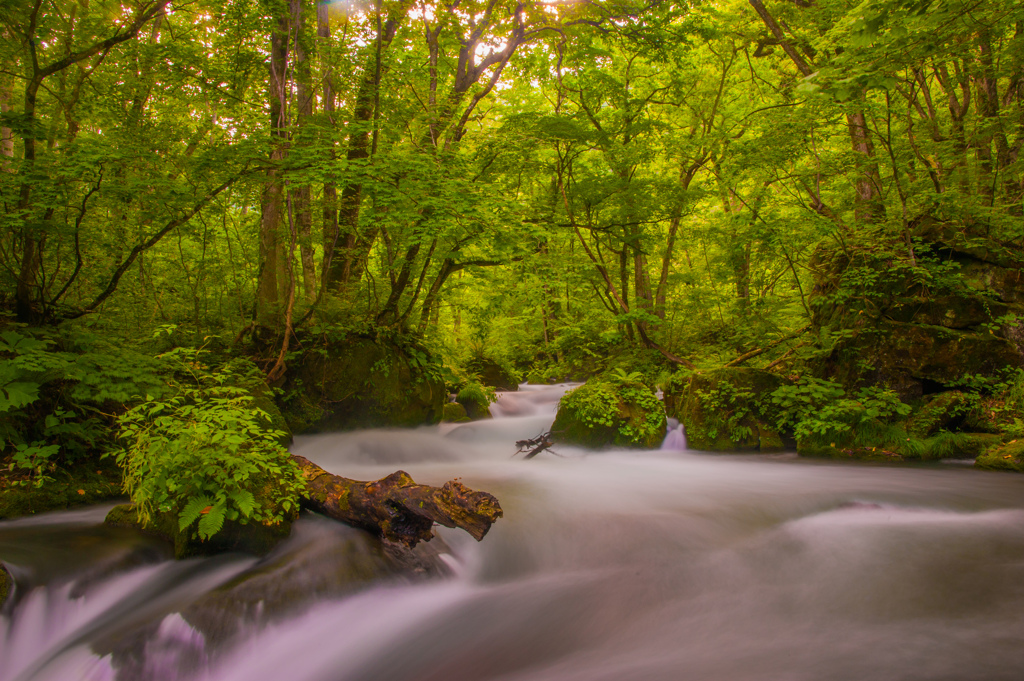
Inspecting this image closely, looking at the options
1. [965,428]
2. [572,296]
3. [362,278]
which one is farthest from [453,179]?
[965,428]

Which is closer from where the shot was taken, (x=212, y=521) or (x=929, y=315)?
(x=212, y=521)

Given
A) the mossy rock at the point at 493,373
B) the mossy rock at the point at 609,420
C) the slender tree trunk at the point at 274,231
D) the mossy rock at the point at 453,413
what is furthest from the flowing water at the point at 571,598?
the mossy rock at the point at 493,373

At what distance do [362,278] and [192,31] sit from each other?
17.3 ft

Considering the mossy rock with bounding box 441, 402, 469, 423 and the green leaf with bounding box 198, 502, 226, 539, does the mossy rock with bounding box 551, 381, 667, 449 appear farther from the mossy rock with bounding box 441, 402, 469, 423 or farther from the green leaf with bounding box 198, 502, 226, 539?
the green leaf with bounding box 198, 502, 226, 539

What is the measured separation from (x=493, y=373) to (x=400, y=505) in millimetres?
10785

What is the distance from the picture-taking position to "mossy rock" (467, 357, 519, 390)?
14117mm

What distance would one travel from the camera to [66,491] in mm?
4742

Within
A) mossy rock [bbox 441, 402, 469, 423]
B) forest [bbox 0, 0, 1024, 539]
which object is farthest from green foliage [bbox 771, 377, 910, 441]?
mossy rock [bbox 441, 402, 469, 423]

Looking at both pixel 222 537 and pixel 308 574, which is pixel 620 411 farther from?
pixel 222 537

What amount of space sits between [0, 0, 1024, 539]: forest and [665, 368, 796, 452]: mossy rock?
0.13 ft

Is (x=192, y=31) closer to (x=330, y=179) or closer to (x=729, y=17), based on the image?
(x=330, y=179)

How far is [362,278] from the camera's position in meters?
9.16

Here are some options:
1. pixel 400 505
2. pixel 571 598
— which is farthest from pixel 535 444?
pixel 400 505

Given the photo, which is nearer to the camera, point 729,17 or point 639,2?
point 639,2
